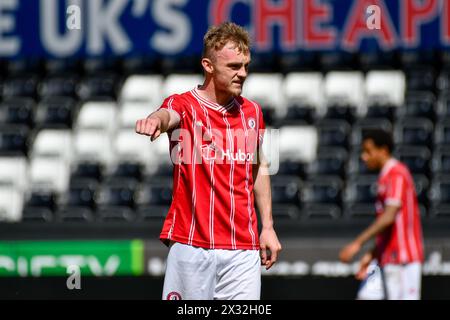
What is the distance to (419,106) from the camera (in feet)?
37.5

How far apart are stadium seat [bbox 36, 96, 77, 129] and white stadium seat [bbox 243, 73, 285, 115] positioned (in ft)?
6.33

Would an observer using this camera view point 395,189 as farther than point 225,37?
Yes

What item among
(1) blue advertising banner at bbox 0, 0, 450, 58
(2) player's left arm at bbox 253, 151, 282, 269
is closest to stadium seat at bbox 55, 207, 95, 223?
(1) blue advertising banner at bbox 0, 0, 450, 58

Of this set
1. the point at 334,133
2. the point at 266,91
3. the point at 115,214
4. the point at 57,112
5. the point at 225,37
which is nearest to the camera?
the point at 225,37

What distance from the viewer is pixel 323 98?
1165 centimetres

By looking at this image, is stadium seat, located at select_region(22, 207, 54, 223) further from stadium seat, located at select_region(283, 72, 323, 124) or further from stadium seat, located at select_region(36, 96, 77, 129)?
Answer: stadium seat, located at select_region(283, 72, 323, 124)

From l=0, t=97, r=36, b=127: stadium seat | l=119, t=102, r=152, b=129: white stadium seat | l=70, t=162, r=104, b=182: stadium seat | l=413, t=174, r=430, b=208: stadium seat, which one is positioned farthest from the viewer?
l=0, t=97, r=36, b=127: stadium seat

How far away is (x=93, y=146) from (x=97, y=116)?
0.44 metres

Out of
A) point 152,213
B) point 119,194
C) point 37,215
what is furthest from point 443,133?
point 37,215

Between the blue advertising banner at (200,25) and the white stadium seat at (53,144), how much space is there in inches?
33.2

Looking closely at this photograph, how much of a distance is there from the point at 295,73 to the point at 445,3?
171cm

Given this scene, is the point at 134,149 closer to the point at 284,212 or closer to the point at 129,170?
the point at 129,170

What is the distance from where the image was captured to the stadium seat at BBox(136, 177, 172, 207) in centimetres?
1086
